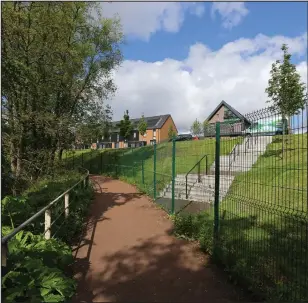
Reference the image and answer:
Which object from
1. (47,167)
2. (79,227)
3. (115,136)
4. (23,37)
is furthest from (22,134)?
(115,136)

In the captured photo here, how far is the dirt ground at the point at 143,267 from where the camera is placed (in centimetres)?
459

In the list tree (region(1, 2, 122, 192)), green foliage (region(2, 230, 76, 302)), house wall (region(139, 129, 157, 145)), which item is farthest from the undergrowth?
house wall (region(139, 129, 157, 145))

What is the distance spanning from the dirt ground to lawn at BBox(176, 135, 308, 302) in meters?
0.38

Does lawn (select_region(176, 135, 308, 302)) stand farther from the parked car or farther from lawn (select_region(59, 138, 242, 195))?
the parked car

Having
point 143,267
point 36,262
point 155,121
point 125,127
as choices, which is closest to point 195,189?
point 143,267

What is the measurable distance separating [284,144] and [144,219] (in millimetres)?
5417

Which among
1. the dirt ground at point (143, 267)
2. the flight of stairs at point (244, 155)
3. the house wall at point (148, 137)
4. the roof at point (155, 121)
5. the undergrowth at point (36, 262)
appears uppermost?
the roof at point (155, 121)

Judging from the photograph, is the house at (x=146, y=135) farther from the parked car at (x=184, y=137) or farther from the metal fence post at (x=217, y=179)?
the metal fence post at (x=217, y=179)

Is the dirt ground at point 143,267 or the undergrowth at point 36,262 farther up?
the undergrowth at point 36,262

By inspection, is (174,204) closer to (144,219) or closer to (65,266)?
(144,219)

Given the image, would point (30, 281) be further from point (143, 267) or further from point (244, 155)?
point (244, 155)

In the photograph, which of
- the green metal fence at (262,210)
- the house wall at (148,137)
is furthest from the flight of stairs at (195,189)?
the house wall at (148,137)

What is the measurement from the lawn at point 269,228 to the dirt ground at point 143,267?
38 centimetres

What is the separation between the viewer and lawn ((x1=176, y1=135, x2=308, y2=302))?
420 centimetres
